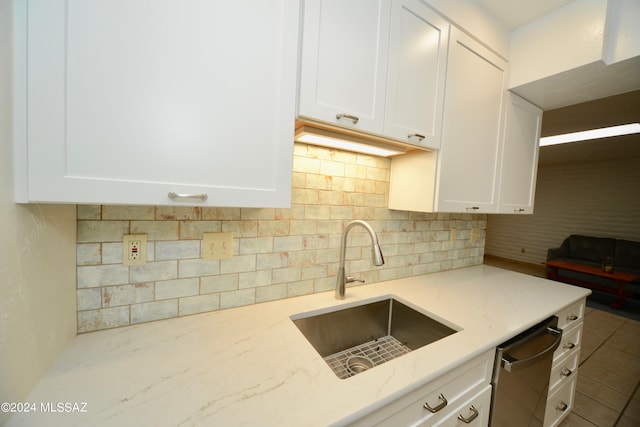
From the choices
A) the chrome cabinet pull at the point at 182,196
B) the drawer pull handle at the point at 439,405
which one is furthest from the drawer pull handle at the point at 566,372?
the chrome cabinet pull at the point at 182,196

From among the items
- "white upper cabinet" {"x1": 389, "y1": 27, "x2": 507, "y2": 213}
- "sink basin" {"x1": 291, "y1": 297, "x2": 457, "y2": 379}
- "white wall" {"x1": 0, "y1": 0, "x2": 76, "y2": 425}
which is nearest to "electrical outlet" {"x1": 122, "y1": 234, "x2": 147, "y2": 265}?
"white wall" {"x1": 0, "y1": 0, "x2": 76, "y2": 425}

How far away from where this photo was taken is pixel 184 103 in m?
0.62

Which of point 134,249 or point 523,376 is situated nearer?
point 134,249

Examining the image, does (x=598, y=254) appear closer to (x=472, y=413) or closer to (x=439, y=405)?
(x=472, y=413)

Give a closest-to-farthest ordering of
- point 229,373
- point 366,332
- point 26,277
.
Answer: point 26,277 < point 229,373 < point 366,332

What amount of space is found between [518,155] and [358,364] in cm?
169

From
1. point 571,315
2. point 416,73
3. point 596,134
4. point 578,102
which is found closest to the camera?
point 416,73

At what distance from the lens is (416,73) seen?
3.43ft

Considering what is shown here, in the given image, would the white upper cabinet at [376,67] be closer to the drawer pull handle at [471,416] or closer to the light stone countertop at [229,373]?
the light stone countertop at [229,373]

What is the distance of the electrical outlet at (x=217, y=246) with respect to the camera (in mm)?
958

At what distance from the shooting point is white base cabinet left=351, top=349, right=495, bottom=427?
Result: 0.66 metres

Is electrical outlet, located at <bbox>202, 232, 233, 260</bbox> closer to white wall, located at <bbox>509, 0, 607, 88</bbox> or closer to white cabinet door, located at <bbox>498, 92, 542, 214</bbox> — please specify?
white cabinet door, located at <bbox>498, 92, 542, 214</bbox>

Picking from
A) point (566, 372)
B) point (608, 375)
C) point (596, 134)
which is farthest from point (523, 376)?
point (596, 134)

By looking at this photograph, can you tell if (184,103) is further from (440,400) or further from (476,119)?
(476,119)
